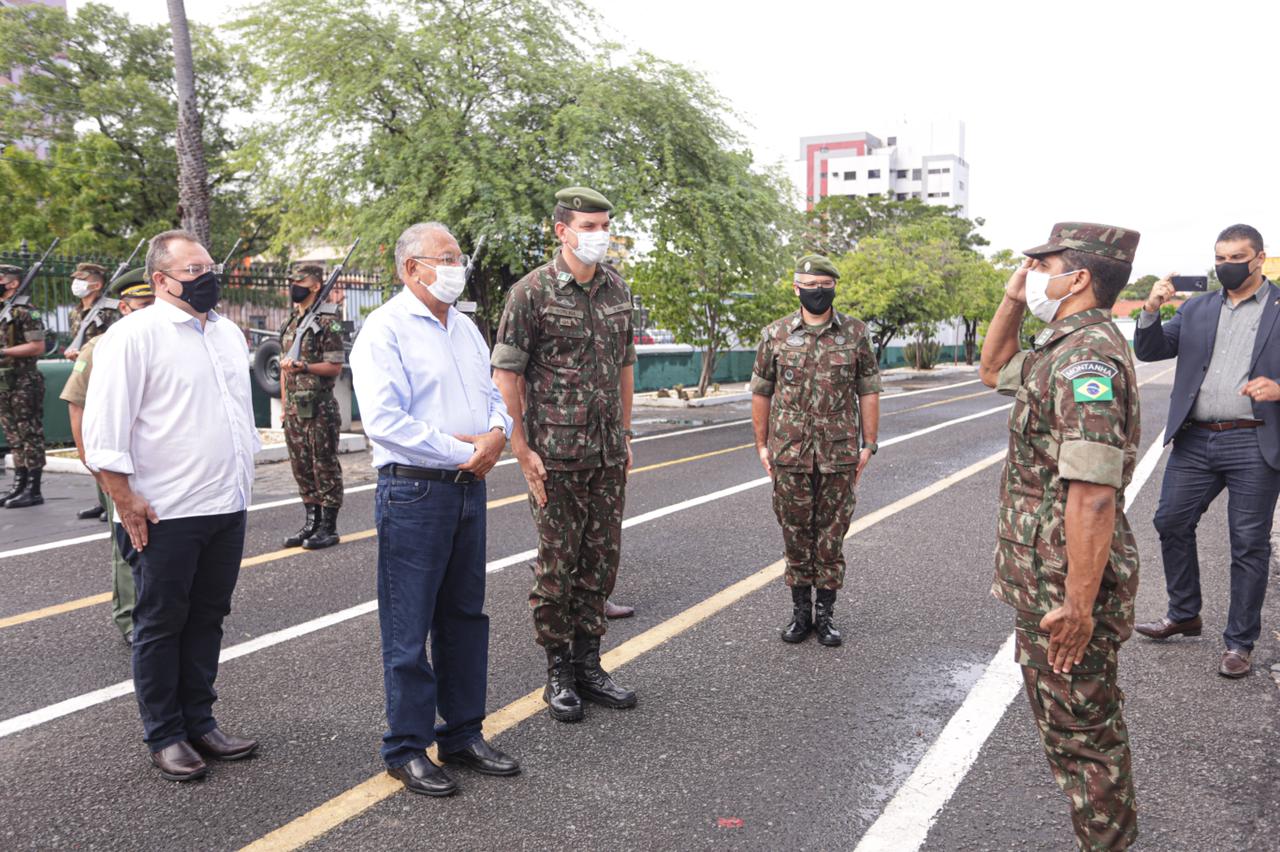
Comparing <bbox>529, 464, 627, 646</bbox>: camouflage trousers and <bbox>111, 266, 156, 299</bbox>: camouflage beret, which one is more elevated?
<bbox>111, 266, 156, 299</bbox>: camouflage beret

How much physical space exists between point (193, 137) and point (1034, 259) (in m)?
14.8

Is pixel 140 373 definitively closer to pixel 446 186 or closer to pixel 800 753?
pixel 800 753

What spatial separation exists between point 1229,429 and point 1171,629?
106 centimetres

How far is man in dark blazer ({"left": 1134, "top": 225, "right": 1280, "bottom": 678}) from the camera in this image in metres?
4.61

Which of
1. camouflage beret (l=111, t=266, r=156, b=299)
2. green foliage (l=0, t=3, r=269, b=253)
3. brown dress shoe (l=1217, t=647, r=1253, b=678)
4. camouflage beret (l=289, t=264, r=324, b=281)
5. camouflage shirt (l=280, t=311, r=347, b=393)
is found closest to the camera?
brown dress shoe (l=1217, t=647, r=1253, b=678)

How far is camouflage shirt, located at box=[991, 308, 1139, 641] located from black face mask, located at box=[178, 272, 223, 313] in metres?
2.91

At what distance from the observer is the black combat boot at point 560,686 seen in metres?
4.04

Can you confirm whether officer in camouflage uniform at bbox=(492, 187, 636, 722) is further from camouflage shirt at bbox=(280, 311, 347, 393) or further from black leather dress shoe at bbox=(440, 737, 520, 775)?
camouflage shirt at bbox=(280, 311, 347, 393)

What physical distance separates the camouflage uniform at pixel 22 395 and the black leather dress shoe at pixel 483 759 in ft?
23.9

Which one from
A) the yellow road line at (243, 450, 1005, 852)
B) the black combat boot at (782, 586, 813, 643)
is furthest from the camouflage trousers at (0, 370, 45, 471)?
the black combat boot at (782, 586, 813, 643)

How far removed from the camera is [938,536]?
760 cm

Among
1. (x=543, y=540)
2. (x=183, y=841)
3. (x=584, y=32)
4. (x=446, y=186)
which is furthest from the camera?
(x=584, y=32)

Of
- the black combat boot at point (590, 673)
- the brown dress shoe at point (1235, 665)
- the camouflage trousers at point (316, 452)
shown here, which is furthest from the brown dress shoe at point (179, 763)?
the brown dress shoe at point (1235, 665)

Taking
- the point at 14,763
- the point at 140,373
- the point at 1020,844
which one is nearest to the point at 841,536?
the point at 1020,844
